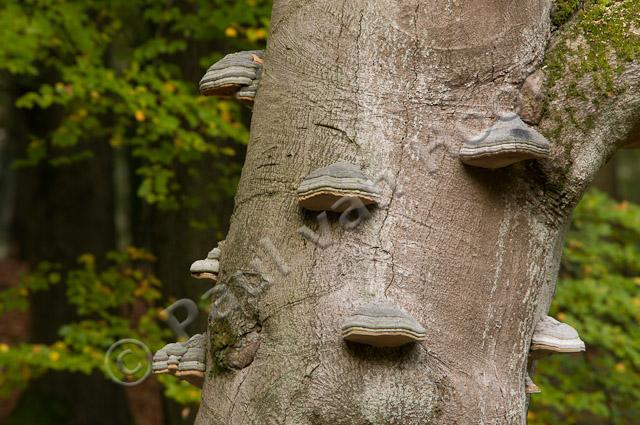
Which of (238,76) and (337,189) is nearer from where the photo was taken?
(337,189)

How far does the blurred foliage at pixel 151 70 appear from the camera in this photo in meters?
6.86

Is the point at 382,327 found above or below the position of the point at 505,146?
below

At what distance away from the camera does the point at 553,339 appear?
2414mm

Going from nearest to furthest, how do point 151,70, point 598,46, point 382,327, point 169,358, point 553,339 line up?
point 382,327 < point 553,339 < point 598,46 < point 169,358 < point 151,70

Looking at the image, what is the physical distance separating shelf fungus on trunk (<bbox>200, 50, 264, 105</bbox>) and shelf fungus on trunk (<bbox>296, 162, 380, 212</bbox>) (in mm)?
595

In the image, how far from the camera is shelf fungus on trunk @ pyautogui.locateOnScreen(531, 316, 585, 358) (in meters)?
2.41

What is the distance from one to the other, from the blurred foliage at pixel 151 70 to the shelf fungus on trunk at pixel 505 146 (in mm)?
4593

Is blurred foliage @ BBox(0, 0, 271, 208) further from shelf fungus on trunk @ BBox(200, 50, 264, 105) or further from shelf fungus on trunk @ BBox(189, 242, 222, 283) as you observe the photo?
shelf fungus on trunk @ BBox(189, 242, 222, 283)

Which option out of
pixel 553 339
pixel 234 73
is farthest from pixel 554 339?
pixel 234 73

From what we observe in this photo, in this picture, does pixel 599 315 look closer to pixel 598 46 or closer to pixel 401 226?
pixel 598 46

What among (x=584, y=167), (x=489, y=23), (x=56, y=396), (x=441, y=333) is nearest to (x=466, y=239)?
(x=441, y=333)

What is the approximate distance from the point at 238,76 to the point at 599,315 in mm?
5514

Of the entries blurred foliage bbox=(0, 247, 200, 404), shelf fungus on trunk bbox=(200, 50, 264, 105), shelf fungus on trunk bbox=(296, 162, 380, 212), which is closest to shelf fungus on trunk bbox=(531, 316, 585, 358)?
shelf fungus on trunk bbox=(296, 162, 380, 212)

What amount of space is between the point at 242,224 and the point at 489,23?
39.3 inches
